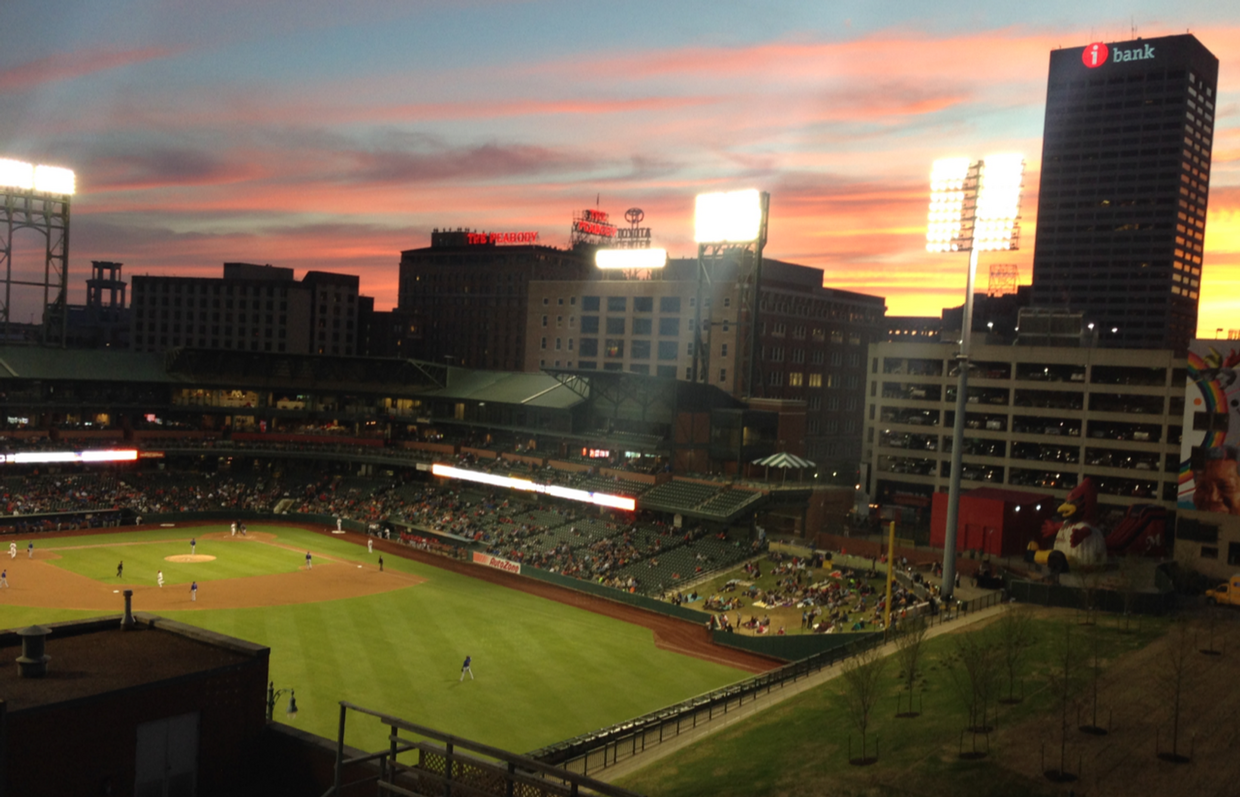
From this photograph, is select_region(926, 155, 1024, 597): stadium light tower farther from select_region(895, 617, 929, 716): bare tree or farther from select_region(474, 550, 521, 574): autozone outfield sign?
select_region(474, 550, 521, 574): autozone outfield sign

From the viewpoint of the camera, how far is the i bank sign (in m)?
179

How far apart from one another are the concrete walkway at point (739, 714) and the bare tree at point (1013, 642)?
2685 millimetres

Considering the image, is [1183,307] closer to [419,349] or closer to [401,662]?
[419,349]

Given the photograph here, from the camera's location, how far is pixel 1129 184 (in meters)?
184

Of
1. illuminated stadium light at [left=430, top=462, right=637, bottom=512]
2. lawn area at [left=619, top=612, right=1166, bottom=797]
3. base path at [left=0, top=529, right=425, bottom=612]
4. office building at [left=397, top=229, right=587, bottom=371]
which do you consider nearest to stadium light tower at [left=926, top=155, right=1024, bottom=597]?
lawn area at [left=619, top=612, right=1166, bottom=797]

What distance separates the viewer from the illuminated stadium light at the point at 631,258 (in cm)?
8975

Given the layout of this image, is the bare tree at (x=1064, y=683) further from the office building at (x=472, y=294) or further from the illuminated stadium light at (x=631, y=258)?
the office building at (x=472, y=294)

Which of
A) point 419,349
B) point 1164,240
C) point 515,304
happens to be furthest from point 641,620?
point 1164,240

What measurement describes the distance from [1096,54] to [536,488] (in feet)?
531

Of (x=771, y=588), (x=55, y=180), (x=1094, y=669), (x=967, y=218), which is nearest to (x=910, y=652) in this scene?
(x=1094, y=669)

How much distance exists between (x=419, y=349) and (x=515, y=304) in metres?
23.3

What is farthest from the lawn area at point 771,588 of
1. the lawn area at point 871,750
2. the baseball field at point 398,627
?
the lawn area at point 871,750

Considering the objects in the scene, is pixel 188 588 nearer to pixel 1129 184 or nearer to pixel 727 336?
pixel 727 336

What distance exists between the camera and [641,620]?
52.7m
